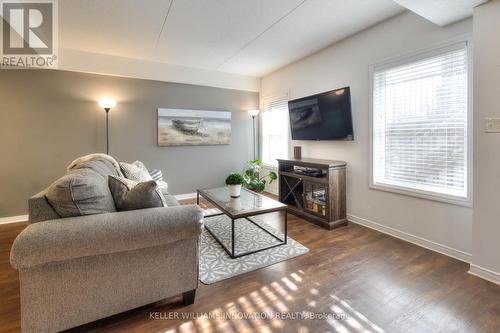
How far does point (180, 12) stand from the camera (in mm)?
2621

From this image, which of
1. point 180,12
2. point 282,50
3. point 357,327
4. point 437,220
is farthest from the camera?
point 282,50

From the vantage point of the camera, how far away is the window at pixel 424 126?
2.19 metres

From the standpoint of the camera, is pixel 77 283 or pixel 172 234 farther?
pixel 172 234

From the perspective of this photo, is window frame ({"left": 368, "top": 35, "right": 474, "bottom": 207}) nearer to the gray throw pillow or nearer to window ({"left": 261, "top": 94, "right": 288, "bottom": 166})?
window ({"left": 261, "top": 94, "right": 288, "bottom": 166})

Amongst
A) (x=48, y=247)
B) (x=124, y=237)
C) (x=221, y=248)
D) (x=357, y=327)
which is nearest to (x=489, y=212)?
(x=357, y=327)

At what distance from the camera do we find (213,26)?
2.94 metres

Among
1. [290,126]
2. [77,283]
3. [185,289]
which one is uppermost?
[290,126]

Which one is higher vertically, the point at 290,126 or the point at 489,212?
the point at 290,126

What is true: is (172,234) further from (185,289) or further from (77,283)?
(77,283)

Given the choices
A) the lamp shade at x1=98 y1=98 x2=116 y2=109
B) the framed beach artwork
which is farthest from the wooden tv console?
the lamp shade at x1=98 y1=98 x2=116 y2=109

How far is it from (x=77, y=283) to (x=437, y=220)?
10.0ft

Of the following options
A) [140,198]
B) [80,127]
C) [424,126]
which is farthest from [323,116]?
[80,127]

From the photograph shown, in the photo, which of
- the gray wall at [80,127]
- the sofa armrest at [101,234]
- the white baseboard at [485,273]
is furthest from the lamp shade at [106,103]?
the white baseboard at [485,273]

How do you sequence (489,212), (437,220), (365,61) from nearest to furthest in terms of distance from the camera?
(489,212) < (437,220) < (365,61)
